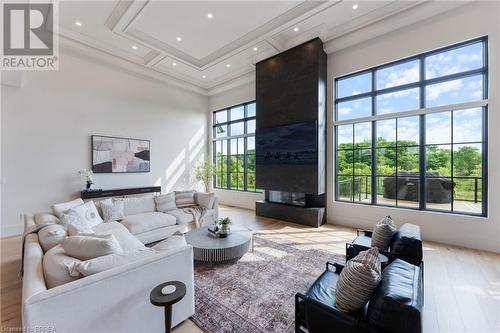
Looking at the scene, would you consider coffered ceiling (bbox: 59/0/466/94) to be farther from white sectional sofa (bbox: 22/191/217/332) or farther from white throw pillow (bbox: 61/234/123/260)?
white sectional sofa (bbox: 22/191/217/332)

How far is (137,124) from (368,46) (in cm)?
651

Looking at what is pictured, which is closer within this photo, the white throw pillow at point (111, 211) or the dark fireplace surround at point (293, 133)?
the white throw pillow at point (111, 211)

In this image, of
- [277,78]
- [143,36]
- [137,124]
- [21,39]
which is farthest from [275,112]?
[21,39]

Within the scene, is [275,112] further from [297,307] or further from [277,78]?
[297,307]

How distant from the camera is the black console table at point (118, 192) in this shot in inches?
204

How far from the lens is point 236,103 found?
25.3ft

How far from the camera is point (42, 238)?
2291mm

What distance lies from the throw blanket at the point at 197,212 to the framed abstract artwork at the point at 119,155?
2.72m

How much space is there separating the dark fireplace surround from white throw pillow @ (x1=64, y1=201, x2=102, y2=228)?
3857mm

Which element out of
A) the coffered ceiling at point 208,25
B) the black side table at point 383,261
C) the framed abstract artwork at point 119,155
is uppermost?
the coffered ceiling at point 208,25

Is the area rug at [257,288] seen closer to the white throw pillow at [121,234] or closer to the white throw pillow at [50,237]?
the white throw pillow at [121,234]

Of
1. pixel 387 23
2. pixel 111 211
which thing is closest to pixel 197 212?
pixel 111 211

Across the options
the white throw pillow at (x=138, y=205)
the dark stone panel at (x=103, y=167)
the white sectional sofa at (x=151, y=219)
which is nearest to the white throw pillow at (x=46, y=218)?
the white sectional sofa at (x=151, y=219)

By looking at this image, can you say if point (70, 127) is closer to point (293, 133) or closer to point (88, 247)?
point (88, 247)
